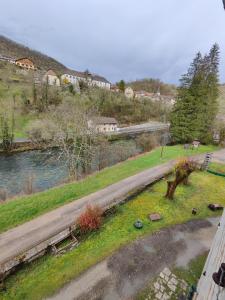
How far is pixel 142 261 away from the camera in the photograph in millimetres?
8281

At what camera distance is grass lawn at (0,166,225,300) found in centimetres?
703

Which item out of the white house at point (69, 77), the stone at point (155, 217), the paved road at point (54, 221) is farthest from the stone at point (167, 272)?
the white house at point (69, 77)

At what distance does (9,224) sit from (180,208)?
10.5 metres

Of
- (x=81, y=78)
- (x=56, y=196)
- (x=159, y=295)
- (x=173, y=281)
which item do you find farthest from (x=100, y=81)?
(x=159, y=295)

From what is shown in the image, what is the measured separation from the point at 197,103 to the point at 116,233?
85.0ft

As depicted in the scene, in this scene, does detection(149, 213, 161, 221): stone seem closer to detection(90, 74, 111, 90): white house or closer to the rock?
the rock

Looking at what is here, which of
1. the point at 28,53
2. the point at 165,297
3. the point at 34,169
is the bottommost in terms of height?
the point at 34,169

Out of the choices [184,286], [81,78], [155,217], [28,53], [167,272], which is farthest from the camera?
[28,53]

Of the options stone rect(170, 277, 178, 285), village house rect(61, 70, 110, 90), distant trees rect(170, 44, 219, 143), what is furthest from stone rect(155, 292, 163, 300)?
village house rect(61, 70, 110, 90)

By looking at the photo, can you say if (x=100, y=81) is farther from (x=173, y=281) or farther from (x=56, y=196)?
(x=173, y=281)

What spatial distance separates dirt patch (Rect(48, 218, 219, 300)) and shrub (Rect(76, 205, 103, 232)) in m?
1.87

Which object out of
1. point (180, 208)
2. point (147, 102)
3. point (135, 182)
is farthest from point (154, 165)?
point (147, 102)

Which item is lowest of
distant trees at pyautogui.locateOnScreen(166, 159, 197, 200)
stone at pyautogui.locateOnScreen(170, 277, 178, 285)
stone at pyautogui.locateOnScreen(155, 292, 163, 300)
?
stone at pyautogui.locateOnScreen(155, 292, 163, 300)

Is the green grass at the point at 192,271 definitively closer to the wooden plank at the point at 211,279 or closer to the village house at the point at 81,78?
the wooden plank at the point at 211,279
